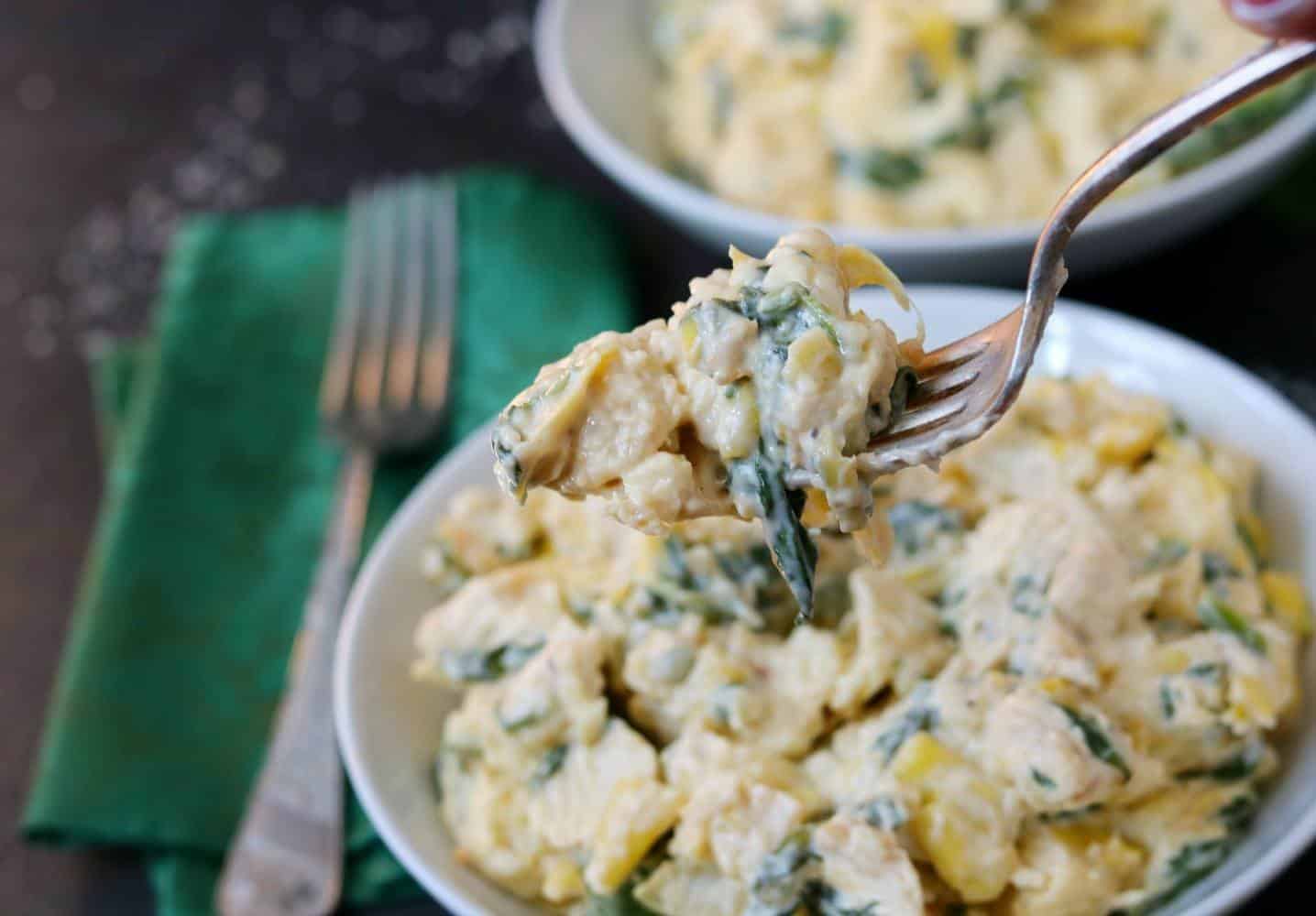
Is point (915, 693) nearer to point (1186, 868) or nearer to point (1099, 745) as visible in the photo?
point (1099, 745)

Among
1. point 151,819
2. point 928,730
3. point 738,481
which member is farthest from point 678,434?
point 151,819

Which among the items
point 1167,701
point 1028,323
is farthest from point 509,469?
point 1167,701

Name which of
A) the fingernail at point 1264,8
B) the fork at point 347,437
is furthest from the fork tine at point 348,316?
the fingernail at point 1264,8

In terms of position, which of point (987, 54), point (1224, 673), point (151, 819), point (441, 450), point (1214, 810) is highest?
point (987, 54)

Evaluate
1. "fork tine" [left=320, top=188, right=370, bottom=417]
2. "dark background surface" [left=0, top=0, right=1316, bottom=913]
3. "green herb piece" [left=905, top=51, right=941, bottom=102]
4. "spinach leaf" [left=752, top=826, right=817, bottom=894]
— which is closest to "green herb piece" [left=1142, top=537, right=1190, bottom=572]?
"spinach leaf" [left=752, top=826, right=817, bottom=894]

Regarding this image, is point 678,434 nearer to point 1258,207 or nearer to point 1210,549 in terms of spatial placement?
point 1210,549

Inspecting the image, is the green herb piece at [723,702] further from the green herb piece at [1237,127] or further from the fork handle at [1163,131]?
the green herb piece at [1237,127]
